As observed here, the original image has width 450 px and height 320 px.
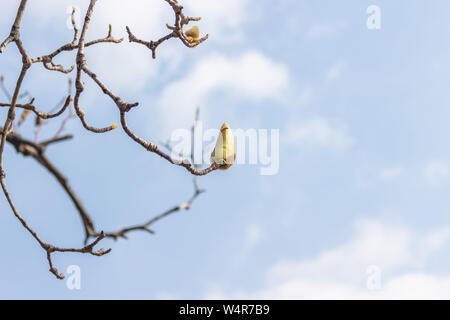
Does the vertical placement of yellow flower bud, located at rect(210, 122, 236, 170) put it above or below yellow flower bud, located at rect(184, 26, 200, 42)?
below

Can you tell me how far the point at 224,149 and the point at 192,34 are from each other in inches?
14.0

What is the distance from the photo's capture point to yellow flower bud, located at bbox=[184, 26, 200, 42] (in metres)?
1.66

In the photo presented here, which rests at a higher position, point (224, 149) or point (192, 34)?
point (192, 34)

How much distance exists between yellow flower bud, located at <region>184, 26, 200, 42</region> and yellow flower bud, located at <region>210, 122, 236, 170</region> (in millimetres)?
289

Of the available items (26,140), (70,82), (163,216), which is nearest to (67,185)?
(26,140)

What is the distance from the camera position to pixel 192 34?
5.45ft

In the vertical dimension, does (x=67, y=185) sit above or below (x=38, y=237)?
above

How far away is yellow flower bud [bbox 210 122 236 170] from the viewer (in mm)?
1558

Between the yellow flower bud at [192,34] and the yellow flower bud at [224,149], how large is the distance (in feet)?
0.95

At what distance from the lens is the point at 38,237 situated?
1753 mm

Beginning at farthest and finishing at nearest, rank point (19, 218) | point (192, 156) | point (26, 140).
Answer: point (192, 156) < point (26, 140) < point (19, 218)

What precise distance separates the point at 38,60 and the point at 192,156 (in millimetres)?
1067

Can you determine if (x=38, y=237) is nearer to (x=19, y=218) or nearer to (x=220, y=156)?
(x=19, y=218)

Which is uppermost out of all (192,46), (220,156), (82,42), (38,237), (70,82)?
(70,82)
